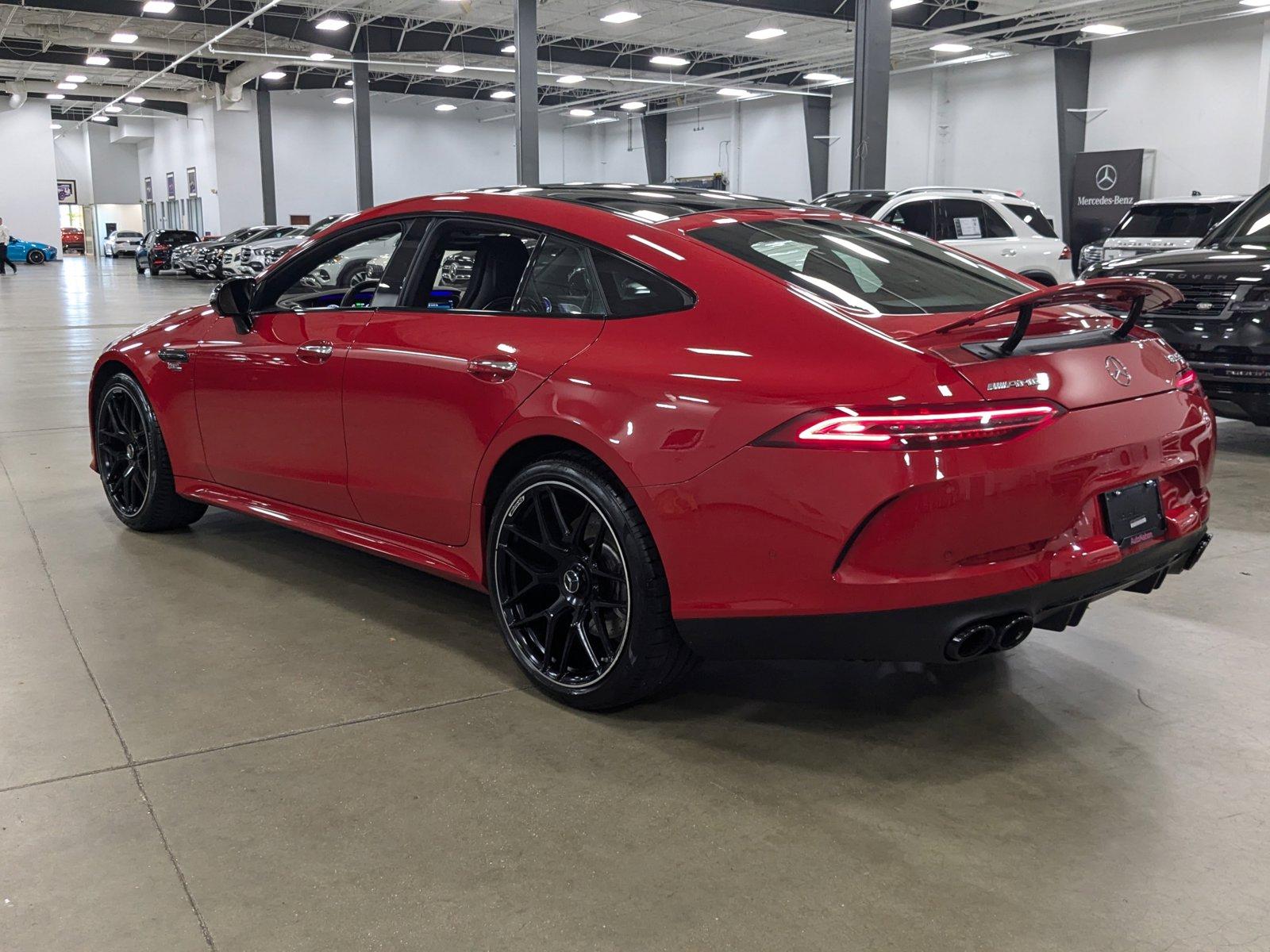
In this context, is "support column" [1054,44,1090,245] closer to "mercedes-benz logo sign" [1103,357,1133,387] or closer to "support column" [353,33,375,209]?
"support column" [353,33,375,209]

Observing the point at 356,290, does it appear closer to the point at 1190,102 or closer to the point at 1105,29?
the point at 1190,102

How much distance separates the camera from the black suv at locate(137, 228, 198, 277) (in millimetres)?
34406

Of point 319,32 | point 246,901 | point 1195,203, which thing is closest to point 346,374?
point 246,901

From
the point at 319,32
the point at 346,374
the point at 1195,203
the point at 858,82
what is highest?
the point at 319,32

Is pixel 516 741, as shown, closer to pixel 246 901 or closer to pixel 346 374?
pixel 246 901

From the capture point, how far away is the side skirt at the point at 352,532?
3.39 metres

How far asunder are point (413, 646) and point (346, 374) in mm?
904

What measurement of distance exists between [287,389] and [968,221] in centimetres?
1044

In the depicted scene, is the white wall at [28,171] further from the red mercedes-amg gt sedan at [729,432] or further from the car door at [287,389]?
the red mercedes-amg gt sedan at [729,432]

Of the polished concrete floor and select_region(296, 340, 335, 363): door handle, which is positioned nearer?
the polished concrete floor

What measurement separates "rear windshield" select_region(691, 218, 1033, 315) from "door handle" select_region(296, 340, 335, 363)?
54.3 inches

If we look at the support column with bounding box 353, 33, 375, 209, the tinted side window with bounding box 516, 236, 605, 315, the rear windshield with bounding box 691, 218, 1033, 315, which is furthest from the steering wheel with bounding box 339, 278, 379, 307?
the support column with bounding box 353, 33, 375, 209

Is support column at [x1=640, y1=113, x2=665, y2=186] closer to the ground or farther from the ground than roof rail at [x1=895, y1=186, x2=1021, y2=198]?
farther from the ground

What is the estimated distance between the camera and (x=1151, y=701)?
3.15 metres
